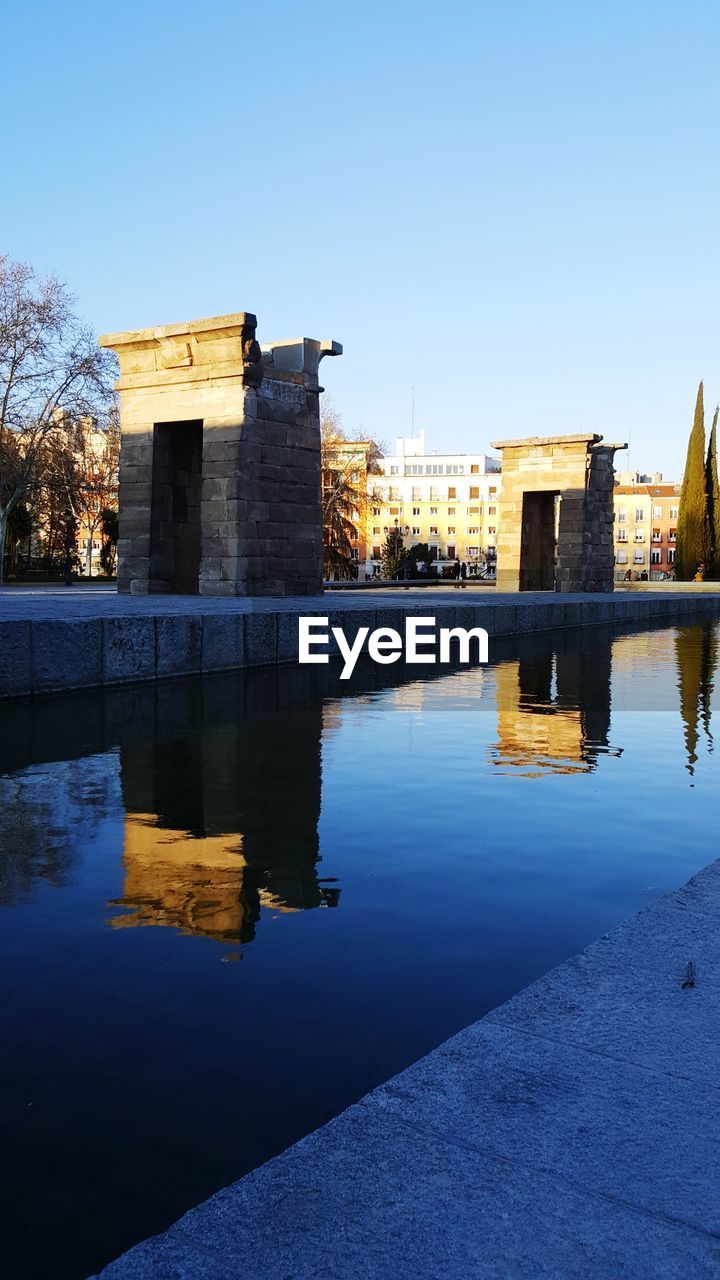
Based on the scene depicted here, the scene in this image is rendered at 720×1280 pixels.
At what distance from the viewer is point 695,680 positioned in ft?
44.5

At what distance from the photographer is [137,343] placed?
20109 mm

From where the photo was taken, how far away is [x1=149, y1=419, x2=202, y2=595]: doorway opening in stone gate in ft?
67.7

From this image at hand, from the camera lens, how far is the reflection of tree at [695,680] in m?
9.15

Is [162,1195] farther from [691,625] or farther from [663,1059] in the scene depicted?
[691,625]

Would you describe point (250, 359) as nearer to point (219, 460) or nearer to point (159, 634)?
point (219, 460)

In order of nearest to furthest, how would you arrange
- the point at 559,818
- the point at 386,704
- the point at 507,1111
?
the point at 507,1111, the point at 559,818, the point at 386,704

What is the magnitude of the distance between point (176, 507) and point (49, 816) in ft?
51.8

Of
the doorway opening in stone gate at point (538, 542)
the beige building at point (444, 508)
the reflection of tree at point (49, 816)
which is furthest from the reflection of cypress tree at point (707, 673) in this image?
the beige building at point (444, 508)

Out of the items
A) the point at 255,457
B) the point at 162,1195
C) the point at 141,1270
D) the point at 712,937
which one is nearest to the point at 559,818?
the point at 712,937

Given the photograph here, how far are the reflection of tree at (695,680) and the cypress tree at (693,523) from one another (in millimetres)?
32353

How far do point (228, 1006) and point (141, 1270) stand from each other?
1.50 metres

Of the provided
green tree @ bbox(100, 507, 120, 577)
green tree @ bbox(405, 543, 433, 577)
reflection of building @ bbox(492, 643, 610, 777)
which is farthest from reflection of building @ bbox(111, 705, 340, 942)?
green tree @ bbox(100, 507, 120, 577)

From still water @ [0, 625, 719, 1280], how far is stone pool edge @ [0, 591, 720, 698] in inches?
27.6

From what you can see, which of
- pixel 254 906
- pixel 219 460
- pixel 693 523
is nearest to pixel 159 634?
pixel 254 906
